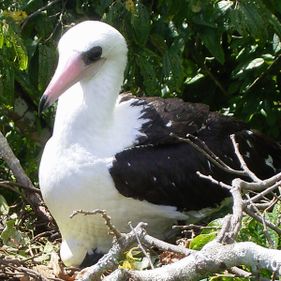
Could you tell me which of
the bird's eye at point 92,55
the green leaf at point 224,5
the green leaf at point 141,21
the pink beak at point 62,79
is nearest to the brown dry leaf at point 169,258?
the pink beak at point 62,79

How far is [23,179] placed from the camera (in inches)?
262

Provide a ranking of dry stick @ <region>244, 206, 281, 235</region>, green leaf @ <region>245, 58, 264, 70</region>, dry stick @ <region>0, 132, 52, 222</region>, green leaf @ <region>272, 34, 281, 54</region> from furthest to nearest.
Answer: green leaf @ <region>245, 58, 264, 70</region>, green leaf @ <region>272, 34, 281, 54</region>, dry stick @ <region>0, 132, 52, 222</region>, dry stick @ <region>244, 206, 281, 235</region>

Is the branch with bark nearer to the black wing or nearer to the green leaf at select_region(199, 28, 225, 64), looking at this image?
the black wing

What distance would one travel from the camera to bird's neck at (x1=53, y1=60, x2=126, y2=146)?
6160mm

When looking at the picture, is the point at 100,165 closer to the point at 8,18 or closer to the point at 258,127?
the point at 8,18

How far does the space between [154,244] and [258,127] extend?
303 cm

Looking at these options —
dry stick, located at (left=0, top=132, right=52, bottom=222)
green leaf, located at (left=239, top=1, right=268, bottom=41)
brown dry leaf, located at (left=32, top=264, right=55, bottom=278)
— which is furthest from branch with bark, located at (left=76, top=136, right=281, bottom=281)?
dry stick, located at (left=0, top=132, right=52, bottom=222)

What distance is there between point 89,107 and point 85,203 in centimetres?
64

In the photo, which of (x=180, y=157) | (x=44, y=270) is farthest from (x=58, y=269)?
(x=180, y=157)

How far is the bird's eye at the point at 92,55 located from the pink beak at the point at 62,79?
4 cm

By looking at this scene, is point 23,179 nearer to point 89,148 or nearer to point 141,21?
point 89,148

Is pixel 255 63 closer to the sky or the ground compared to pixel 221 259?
closer to the ground

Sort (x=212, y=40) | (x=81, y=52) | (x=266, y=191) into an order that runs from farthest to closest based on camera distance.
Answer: (x=212, y=40) → (x=81, y=52) → (x=266, y=191)

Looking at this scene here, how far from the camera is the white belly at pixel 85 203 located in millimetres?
5926
